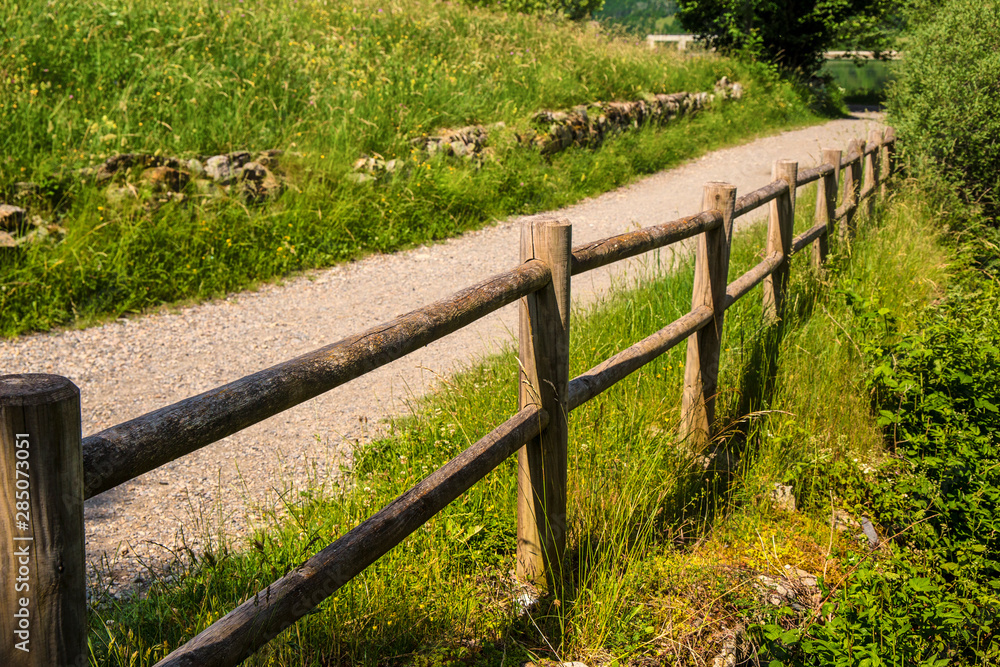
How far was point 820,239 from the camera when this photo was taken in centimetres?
645

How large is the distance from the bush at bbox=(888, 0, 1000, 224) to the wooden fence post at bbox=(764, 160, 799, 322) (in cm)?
418

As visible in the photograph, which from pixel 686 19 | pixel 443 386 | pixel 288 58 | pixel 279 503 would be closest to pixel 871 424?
pixel 443 386

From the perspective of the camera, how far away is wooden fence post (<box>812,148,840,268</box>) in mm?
6444

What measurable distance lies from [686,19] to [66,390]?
968 inches

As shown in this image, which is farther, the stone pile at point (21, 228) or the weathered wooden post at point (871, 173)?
the weathered wooden post at point (871, 173)

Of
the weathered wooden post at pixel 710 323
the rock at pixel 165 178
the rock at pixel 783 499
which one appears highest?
the rock at pixel 165 178

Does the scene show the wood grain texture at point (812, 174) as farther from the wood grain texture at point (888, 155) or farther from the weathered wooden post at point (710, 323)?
the wood grain texture at point (888, 155)

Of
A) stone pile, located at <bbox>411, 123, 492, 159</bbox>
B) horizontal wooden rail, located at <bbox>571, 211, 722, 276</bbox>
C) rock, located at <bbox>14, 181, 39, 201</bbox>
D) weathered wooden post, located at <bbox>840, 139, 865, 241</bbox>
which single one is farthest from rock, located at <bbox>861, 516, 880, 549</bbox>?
stone pile, located at <bbox>411, 123, 492, 159</bbox>

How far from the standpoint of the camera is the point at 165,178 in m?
6.77

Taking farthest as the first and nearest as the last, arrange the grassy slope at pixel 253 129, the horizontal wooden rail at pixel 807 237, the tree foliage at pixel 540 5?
the tree foliage at pixel 540 5
the grassy slope at pixel 253 129
the horizontal wooden rail at pixel 807 237

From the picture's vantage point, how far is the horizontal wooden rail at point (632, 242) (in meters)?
2.72

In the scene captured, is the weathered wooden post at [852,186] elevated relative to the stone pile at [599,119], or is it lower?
lower

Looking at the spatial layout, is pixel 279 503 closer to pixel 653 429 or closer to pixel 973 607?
pixel 653 429

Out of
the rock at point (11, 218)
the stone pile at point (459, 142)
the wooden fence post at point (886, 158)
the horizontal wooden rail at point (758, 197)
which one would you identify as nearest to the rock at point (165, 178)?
the rock at point (11, 218)
